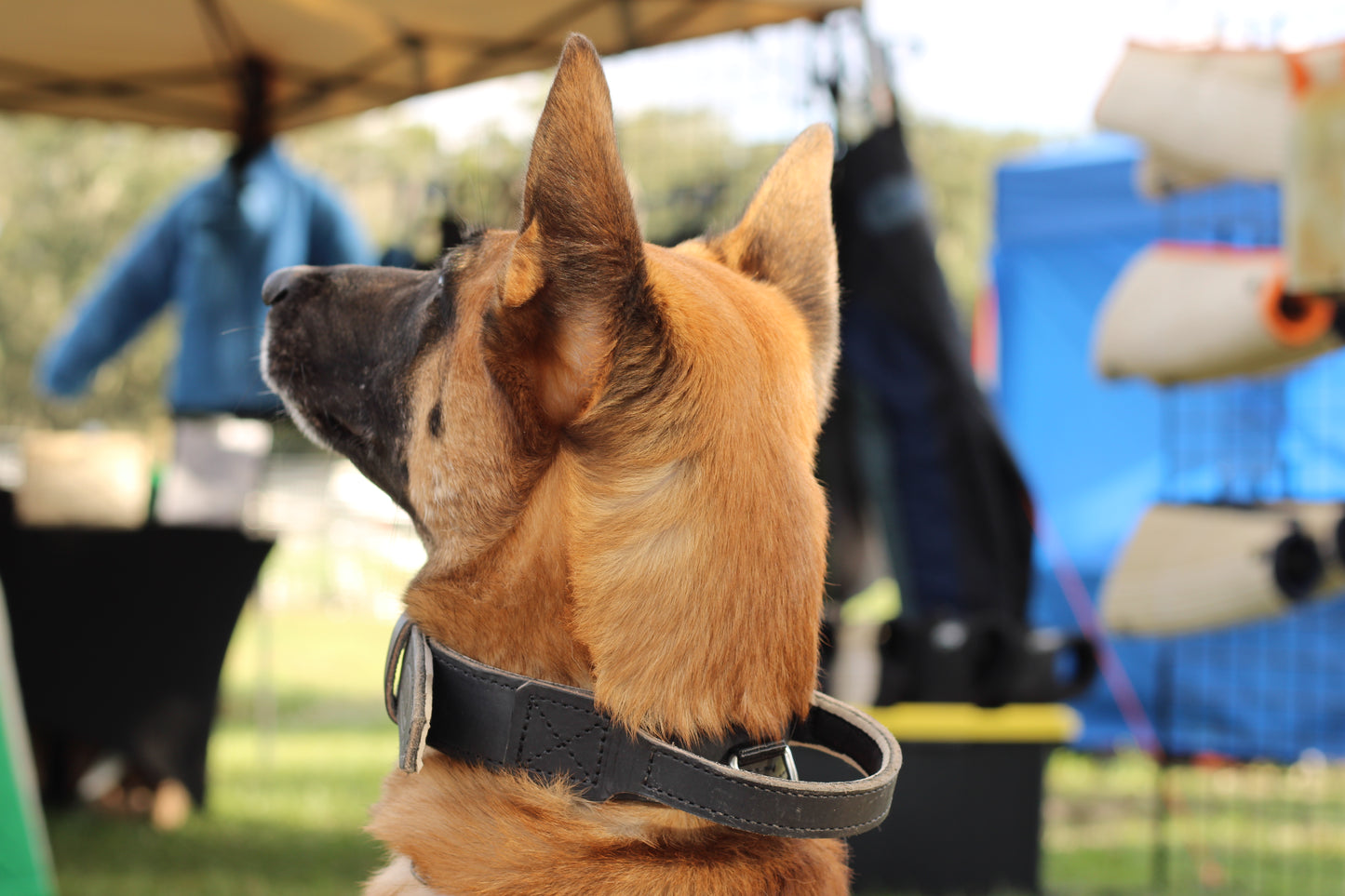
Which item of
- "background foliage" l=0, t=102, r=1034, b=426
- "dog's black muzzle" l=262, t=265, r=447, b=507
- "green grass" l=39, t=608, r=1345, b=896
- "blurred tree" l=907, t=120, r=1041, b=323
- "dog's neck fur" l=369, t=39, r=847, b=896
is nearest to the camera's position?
"dog's neck fur" l=369, t=39, r=847, b=896

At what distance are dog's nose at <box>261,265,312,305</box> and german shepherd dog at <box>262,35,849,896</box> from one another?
0.33m

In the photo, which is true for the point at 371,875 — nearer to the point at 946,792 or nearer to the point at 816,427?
the point at 816,427

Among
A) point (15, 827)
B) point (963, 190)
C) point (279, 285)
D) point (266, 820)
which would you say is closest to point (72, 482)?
point (266, 820)

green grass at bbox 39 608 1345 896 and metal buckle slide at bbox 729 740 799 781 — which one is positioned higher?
metal buckle slide at bbox 729 740 799 781

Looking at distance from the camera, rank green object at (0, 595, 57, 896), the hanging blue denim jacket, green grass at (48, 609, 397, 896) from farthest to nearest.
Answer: the hanging blue denim jacket
green grass at (48, 609, 397, 896)
green object at (0, 595, 57, 896)

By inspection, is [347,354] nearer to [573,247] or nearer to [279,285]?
[279,285]

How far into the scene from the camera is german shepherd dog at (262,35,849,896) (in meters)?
1.17

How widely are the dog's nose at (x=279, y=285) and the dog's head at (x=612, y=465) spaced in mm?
309

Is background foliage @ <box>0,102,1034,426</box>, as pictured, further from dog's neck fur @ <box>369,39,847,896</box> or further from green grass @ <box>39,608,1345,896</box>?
dog's neck fur @ <box>369,39,847,896</box>

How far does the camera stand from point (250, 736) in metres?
5.89

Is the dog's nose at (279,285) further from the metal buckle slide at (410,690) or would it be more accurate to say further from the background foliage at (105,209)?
the background foliage at (105,209)

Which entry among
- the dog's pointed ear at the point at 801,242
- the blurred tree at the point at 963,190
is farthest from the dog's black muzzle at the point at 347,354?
the blurred tree at the point at 963,190

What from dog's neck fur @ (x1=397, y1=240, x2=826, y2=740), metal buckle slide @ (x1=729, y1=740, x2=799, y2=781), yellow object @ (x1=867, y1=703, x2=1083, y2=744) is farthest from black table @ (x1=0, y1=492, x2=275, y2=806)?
metal buckle slide @ (x1=729, y1=740, x2=799, y2=781)

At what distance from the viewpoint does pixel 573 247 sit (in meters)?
1.12
